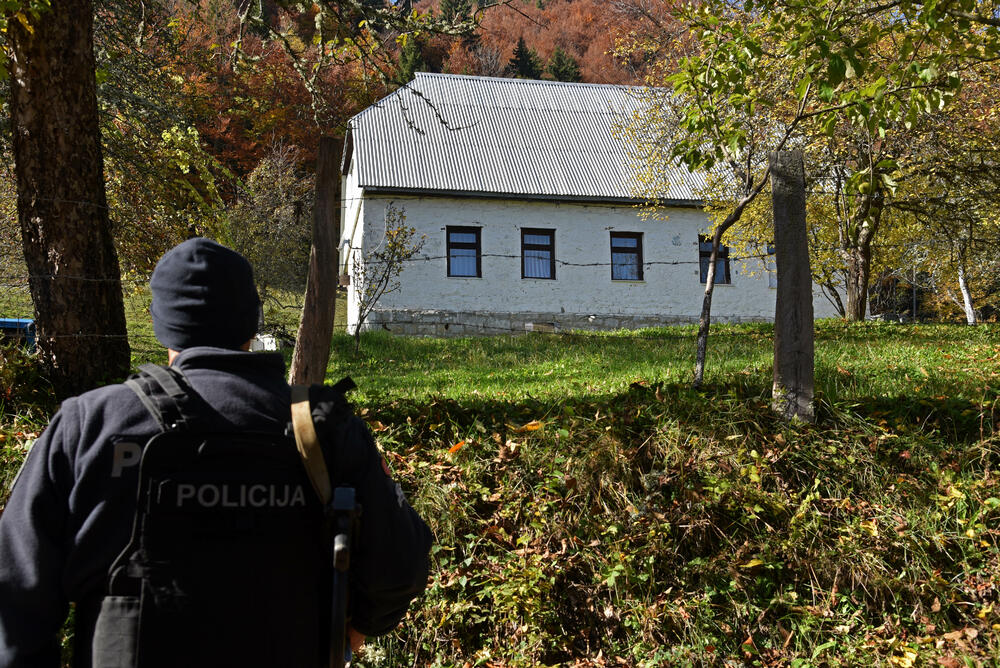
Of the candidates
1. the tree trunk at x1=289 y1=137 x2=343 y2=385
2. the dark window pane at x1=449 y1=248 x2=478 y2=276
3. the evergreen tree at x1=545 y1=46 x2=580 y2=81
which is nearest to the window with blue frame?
the dark window pane at x1=449 y1=248 x2=478 y2=276

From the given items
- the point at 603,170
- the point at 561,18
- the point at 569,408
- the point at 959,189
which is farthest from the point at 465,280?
the point at 561,18

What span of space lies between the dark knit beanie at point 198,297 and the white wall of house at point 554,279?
20080 mm

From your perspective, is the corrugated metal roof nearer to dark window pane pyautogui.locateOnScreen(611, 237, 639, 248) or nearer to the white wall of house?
the white wall of house

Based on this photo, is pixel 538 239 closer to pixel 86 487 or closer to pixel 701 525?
pixel 701 525

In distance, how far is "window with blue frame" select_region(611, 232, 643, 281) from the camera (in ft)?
80.0

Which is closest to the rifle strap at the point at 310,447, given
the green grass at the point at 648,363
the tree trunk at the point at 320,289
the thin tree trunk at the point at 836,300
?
the tree trunk at the point at 320,289

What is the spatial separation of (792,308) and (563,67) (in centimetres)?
4198

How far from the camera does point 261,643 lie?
2211 mm

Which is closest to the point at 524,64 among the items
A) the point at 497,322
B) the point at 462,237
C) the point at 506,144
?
the point at 506,144

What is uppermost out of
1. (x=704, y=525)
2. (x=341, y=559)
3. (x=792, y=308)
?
(x=792, y=308)

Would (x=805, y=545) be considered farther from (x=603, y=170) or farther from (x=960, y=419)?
(x=603, y=170)

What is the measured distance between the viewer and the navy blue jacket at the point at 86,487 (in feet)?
7.02

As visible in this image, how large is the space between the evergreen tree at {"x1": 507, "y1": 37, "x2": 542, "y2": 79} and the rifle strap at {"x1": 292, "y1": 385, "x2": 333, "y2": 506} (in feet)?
161

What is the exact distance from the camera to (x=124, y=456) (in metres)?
2.18
